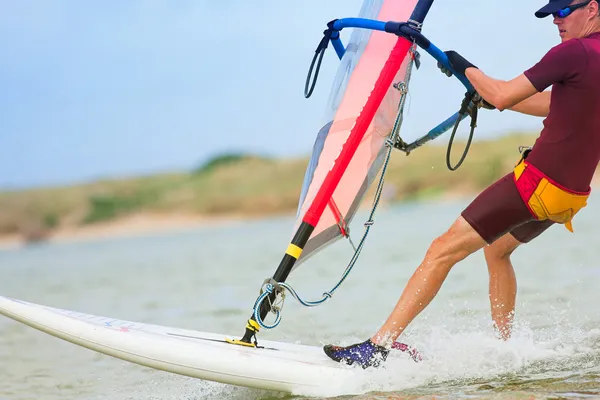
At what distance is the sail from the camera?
4.42m

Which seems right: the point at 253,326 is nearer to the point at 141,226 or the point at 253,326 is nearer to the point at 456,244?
the point at 456,244

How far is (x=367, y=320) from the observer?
6957mm

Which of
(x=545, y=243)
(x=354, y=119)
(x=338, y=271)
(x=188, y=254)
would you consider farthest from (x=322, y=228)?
(x=188, y=254)

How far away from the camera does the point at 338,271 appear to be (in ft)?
39.4

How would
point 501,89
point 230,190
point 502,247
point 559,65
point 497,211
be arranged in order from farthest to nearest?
point 230,190
point 502,247
point 497,211
point 501,89
point 559,65

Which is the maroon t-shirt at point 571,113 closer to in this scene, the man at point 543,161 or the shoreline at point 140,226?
the man at point 543,161

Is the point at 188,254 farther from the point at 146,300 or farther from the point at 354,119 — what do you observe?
the point at 354,119

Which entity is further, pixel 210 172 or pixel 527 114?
pixel 210 172

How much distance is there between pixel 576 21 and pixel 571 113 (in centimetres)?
42

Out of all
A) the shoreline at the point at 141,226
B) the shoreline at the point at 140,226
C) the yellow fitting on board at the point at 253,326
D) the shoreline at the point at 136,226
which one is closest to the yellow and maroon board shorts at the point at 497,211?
the yellow fitting on board at the point at 253,326

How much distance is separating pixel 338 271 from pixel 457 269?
2129 mm

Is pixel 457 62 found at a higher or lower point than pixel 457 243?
higher

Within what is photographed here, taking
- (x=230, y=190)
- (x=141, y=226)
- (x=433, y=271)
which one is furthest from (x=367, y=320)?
(x=230, y=190)

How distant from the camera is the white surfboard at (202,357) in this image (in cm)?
404
